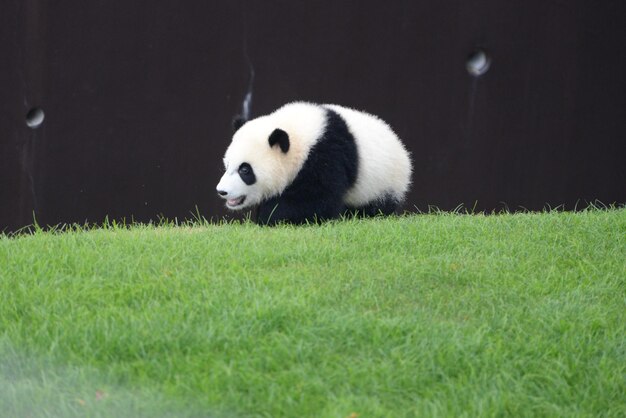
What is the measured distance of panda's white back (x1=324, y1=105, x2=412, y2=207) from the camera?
265 inches

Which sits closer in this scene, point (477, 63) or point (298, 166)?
point (298, 166)

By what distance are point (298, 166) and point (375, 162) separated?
637 millimetres

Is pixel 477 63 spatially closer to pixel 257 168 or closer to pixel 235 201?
pixel 257 168

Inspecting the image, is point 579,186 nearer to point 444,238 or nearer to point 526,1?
point 526,1

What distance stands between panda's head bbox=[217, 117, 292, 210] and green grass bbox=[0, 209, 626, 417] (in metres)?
0.99

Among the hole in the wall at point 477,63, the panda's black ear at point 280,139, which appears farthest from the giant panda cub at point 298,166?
the hole in the wall at point 477,63

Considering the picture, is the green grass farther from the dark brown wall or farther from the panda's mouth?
the dark brown wall

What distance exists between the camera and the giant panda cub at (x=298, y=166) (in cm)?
639

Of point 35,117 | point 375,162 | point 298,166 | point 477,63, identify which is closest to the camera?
point 298,166

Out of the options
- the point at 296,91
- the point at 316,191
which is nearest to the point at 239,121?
the point at 316,191

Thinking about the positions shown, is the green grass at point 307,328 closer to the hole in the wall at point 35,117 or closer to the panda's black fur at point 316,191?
the panda's black fur at point 316,191

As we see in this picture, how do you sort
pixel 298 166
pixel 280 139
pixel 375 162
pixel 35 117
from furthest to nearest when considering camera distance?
pixel 35 117
pixel 375 162
pixel 298 166
pixel 280 139

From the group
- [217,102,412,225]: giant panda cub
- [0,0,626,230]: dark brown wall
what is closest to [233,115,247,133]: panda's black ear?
[217,102,412,225]: giant panda cub

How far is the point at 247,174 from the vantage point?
21.0 ft
